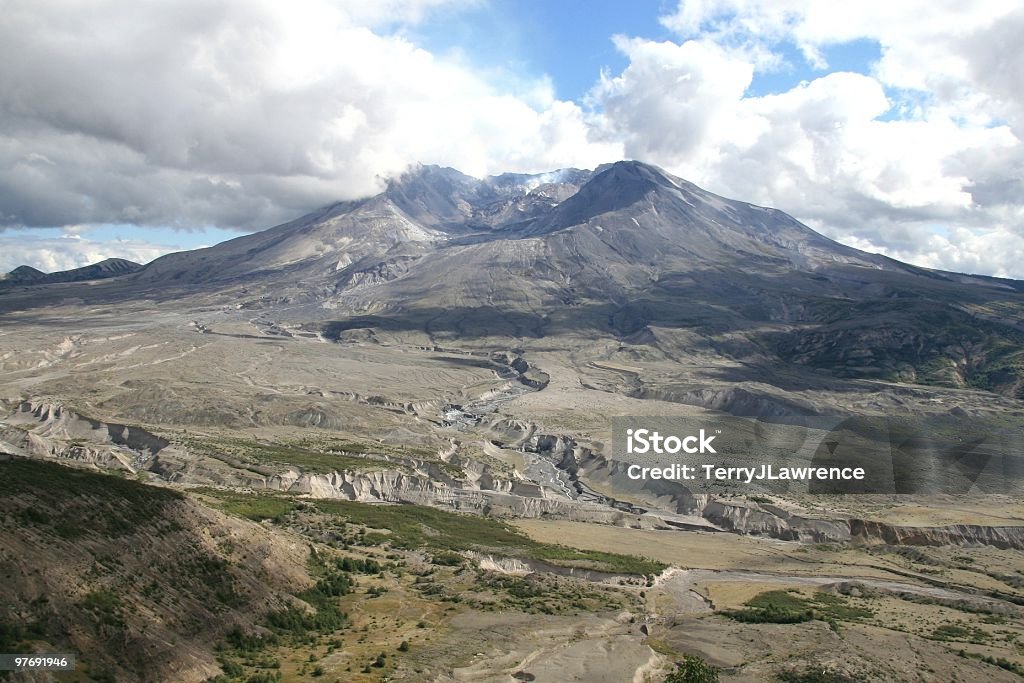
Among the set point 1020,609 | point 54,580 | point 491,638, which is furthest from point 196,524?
point 1020,609

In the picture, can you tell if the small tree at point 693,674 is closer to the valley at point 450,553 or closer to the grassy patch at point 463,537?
the valley at point 450,553

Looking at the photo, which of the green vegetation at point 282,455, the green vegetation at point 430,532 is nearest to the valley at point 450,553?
the green vegetation at point 430,532

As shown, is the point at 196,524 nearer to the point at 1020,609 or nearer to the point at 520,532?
the point at 520,532

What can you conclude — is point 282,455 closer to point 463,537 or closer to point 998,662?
point 463,537

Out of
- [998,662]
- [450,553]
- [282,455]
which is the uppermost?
[282,455]

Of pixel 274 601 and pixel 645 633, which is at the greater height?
pixel 274 601

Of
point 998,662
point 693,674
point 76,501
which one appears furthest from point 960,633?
point 76,501

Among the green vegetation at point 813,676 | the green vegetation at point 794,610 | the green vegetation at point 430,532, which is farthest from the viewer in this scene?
the green vegetation at point 430,532

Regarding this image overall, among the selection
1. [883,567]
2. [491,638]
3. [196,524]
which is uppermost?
[196,524]
